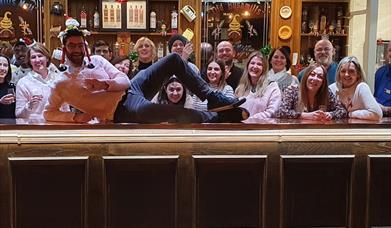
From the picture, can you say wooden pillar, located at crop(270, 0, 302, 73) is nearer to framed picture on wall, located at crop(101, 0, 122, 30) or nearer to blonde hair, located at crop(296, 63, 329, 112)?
framed picture on wall, located at crop(101, 0, 122, 30)

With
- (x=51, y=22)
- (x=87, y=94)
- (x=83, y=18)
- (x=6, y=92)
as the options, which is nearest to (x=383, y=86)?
(x=87, y=94)

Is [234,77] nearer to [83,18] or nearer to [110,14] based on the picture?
[110,14]

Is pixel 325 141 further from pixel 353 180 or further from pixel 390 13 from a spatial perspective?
pixel 390 13

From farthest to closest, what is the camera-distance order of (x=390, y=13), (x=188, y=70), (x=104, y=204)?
(x=390, y=13)
(x=188, y=70)
(x=104, y=204)

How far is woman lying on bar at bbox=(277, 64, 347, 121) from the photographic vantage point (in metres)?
2.71

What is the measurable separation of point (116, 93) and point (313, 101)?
3.55 ft

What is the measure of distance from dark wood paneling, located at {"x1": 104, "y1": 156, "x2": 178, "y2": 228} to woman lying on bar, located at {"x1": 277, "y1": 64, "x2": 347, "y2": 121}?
0.73 meters

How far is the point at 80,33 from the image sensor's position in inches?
97.2

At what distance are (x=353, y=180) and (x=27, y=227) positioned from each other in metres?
1.69

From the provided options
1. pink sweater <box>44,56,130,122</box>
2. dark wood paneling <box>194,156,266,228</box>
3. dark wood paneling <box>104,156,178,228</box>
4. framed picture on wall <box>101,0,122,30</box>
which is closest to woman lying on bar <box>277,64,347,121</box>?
dark wood paneling <box>194,156,266,228</box>

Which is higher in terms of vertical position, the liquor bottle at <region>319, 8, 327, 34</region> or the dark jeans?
the liquor bottle at <region>319, 8, 327, 34</region>

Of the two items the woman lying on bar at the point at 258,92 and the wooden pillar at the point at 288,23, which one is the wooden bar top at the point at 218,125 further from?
the wooden pillar at the point at 288,23

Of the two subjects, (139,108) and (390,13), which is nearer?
(139,108)

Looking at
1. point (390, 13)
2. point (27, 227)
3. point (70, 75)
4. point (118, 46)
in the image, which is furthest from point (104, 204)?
point (390, 13)
